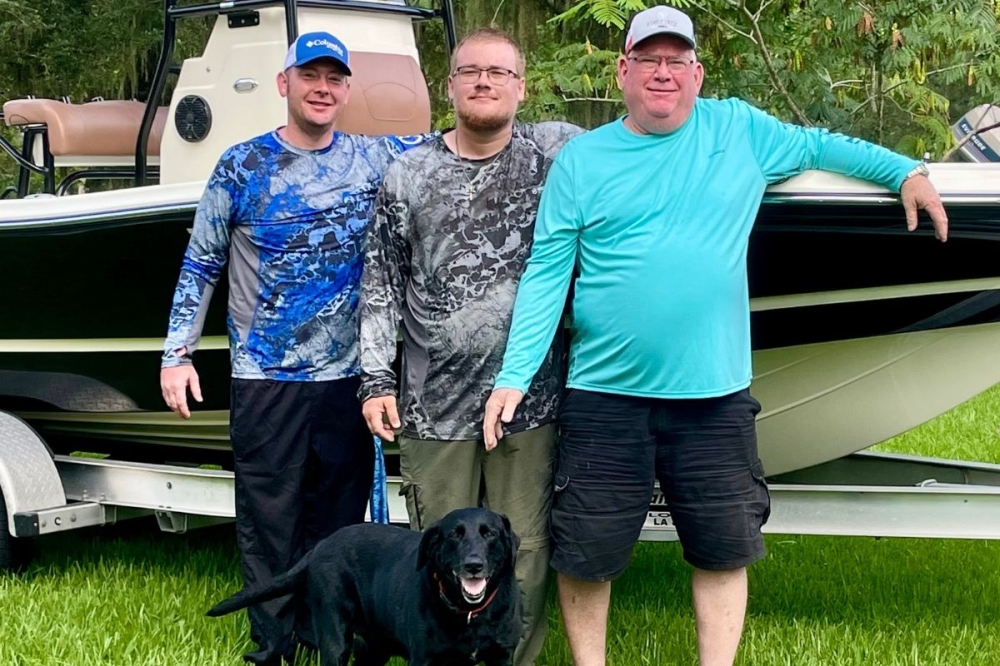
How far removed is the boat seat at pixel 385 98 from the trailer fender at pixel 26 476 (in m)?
1.56

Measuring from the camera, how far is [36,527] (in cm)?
407

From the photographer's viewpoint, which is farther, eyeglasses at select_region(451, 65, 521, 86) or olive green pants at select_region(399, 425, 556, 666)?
olive green pants at select_region(399, 425, 556, 666)

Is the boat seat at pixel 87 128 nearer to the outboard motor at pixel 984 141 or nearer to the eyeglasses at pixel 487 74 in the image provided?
the eyeglasses at pixel 487 74

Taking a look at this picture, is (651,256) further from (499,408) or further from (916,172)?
(916,172)

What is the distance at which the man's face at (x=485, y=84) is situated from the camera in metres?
2.90

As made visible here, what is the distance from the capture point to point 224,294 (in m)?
3.83

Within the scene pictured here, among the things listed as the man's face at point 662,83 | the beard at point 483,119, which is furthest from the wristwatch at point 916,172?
the beard at point 483,119

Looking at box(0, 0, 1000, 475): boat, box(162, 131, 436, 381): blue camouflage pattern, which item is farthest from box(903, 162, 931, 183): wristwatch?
box(162, 131, 436, 381): blue camouflage pattern

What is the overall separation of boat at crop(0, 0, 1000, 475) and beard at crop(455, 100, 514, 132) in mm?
772

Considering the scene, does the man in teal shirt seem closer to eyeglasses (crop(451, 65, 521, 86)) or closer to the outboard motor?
eyeglasses (crop(451, 65, 521, 86))

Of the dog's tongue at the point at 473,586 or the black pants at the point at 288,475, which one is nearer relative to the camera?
the dog's tongue at the point at 473,586

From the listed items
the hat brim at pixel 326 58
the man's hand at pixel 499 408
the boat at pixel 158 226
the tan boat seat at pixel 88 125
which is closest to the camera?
the man's hand at pixel 499 408

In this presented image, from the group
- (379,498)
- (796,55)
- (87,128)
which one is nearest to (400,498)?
(379,498)

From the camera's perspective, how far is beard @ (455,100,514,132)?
2912 mm
